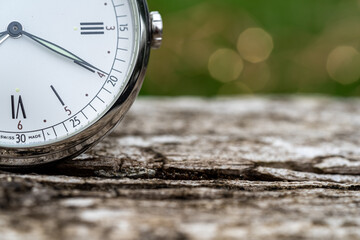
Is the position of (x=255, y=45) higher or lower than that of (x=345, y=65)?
higher

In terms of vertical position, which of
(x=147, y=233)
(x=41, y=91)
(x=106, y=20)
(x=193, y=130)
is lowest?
(x=147, y=233)

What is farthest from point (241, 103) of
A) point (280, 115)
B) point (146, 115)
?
point (146, 115)

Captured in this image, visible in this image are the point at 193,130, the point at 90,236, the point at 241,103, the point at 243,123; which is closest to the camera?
the point at 90,236

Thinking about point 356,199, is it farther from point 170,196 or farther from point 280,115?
point 280,115

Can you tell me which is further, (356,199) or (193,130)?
(193,130)

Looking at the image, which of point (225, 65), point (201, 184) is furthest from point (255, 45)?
point (201, 184)

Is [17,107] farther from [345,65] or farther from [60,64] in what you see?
[345,65]
